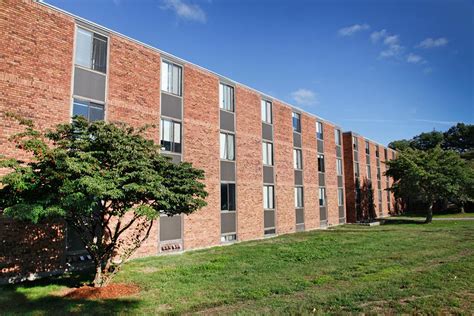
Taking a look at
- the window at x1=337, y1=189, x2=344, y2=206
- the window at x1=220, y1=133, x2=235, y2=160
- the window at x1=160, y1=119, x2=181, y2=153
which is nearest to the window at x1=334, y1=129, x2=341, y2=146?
the window at x1=337, y1=189, x2=344, y2=206

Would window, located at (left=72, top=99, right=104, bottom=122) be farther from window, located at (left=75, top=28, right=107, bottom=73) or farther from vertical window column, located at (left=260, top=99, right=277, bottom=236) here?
vertical window column, located at (left=260, top=99, right=277, bottom=236)

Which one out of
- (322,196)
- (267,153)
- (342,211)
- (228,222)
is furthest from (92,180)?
(342,211)

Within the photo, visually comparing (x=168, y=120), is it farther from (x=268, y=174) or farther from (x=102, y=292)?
(x=102, y=292)

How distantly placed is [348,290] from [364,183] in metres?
31.9

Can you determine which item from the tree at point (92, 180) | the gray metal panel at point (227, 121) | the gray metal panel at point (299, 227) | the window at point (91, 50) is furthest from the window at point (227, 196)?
the window at point (91, 50)

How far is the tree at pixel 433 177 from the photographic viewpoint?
29.2m

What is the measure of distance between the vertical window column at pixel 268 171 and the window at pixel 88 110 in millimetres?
11380

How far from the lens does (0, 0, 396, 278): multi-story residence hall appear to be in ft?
35.6

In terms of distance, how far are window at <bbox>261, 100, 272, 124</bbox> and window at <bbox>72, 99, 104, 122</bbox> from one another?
1168 centimetres

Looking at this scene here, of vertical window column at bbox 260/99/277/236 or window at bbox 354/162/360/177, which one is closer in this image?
vertical window column at bbox 260/99/277/236

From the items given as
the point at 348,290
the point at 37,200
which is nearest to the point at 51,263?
the point at 37,200

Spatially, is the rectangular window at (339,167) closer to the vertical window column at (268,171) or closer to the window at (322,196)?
the window at (322,196)

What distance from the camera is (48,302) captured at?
7.82 metres

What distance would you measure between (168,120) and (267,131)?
853 cm
